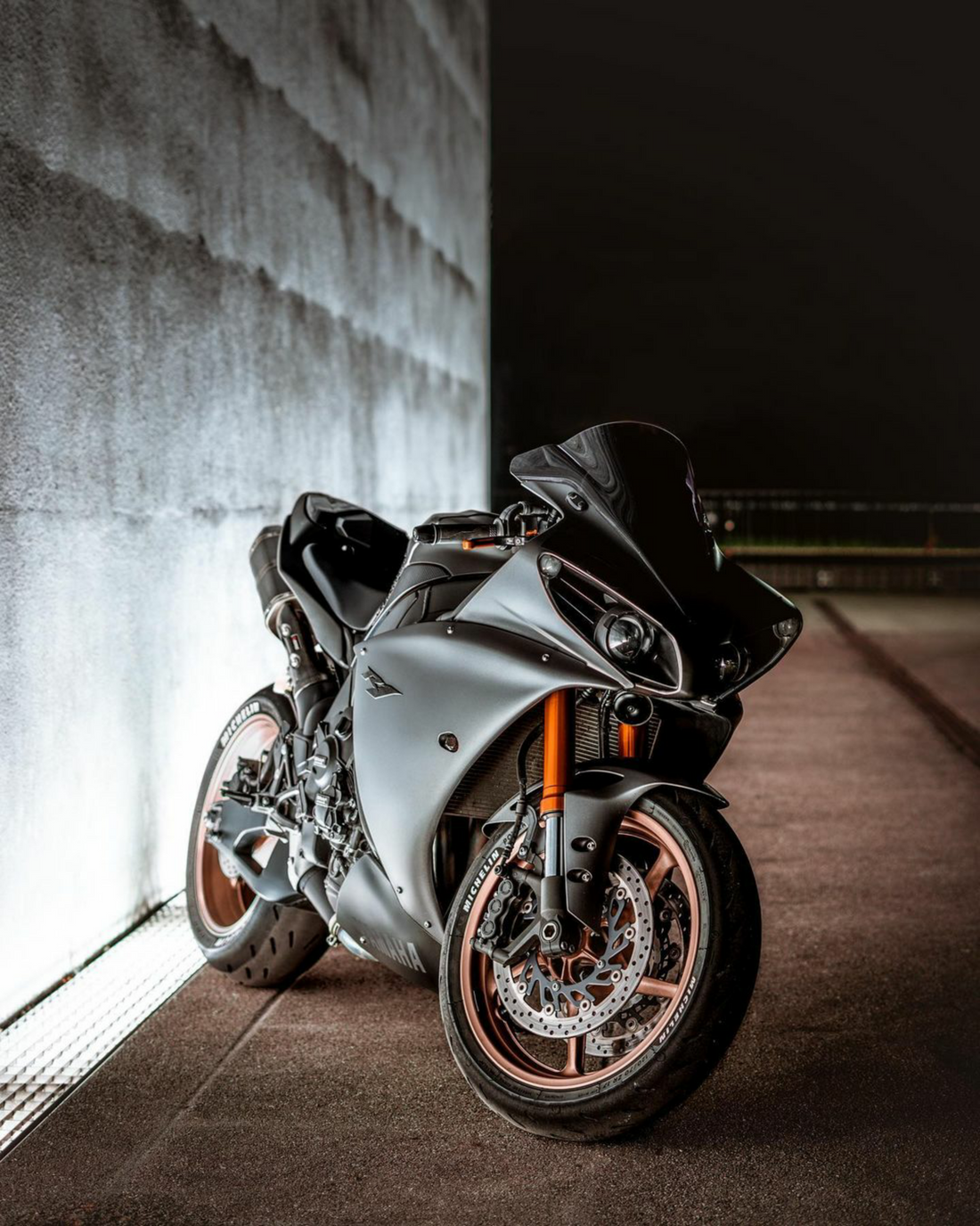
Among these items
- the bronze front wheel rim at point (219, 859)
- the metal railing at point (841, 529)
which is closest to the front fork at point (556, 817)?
the bronze front wheel rim at point (219, 859)

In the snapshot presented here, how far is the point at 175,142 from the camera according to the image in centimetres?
534

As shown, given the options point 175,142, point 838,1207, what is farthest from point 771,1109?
point 175,142

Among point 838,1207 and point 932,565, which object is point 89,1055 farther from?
point 932,565

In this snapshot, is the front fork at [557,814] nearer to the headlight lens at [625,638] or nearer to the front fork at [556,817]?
the front fork at [556,817]

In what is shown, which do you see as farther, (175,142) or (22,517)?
(175,142)

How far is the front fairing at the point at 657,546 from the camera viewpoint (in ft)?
10.3

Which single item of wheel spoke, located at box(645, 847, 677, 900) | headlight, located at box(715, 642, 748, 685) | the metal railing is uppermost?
headlight, located at box(715, 642, 748, 685)

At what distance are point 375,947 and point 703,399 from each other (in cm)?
4630

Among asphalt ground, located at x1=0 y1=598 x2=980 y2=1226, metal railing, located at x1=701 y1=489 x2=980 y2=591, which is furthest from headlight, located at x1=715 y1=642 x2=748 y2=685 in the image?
metal railing, located at x1=701 y1=489 x2=980 y2=591

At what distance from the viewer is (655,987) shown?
317cm

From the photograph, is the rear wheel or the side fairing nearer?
the side fairing

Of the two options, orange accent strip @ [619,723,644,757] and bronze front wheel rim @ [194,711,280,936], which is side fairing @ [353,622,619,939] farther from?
bronze front wheel rim @ [194,711,280,936]

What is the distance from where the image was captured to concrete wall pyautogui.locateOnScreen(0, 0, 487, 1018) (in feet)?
13.7

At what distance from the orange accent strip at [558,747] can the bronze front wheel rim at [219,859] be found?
4.85 ft
